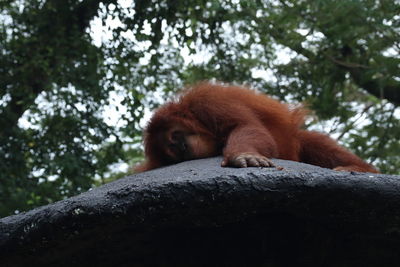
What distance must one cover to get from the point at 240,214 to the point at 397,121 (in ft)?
20.8

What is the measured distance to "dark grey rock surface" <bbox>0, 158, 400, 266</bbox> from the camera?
2535mm

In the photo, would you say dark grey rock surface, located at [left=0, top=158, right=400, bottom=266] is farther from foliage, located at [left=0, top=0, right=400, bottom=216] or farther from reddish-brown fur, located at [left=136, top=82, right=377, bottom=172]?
foliage, located at [left=0, top=0, right=400, bottom=216]

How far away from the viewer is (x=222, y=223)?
2.79 meters

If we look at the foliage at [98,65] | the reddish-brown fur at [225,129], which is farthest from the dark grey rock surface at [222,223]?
the foliage at [98,65]

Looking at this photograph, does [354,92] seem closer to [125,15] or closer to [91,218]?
[125,15]

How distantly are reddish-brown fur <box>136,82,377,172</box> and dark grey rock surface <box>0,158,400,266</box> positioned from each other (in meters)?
1.39

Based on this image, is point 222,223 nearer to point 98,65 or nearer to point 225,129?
point 225,129

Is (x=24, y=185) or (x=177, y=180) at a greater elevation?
(x=24, y=185)

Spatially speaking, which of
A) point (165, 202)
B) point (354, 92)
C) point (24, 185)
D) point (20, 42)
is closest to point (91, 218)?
point (165, 202)

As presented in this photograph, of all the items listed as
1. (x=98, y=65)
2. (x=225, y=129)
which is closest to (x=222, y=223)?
(x=225, y=129)

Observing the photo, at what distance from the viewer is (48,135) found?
734 cm

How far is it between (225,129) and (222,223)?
6.14 feet

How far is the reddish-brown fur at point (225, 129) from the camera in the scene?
458cm

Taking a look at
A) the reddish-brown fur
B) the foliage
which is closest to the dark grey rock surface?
the reddish-brown fur
